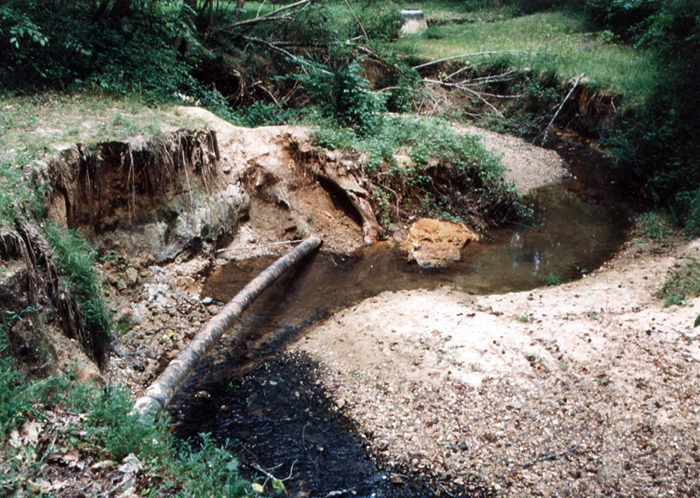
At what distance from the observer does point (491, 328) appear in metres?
6.31

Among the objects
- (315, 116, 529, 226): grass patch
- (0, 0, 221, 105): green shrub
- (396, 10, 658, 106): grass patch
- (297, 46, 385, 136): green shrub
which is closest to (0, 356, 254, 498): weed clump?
(0, 0, 221, 105): green shrub

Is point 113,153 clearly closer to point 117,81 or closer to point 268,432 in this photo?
point 117,81

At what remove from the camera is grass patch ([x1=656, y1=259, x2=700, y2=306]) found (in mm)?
6477

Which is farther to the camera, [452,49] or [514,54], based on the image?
[452,49]

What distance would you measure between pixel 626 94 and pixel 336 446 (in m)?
12.4

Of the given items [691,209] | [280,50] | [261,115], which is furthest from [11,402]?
[280,50]

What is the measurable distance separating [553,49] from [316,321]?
46.7ft

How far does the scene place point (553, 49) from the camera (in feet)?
55.3

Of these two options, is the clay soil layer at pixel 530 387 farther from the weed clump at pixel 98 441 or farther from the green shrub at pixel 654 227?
the green shrub at pixel 654 227

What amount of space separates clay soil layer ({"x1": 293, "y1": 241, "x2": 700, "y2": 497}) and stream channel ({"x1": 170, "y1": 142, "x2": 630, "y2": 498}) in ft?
0.95

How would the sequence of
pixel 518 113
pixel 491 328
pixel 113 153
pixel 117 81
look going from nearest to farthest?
pixel 491 328 < pixel 113 153 < pixel 117 81 < pixel 518 113

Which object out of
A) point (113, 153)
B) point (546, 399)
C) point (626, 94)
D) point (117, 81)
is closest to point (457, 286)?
point (546, 399)

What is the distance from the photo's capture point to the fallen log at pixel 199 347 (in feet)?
15.6

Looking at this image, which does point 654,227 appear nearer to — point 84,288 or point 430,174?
point 430,174
